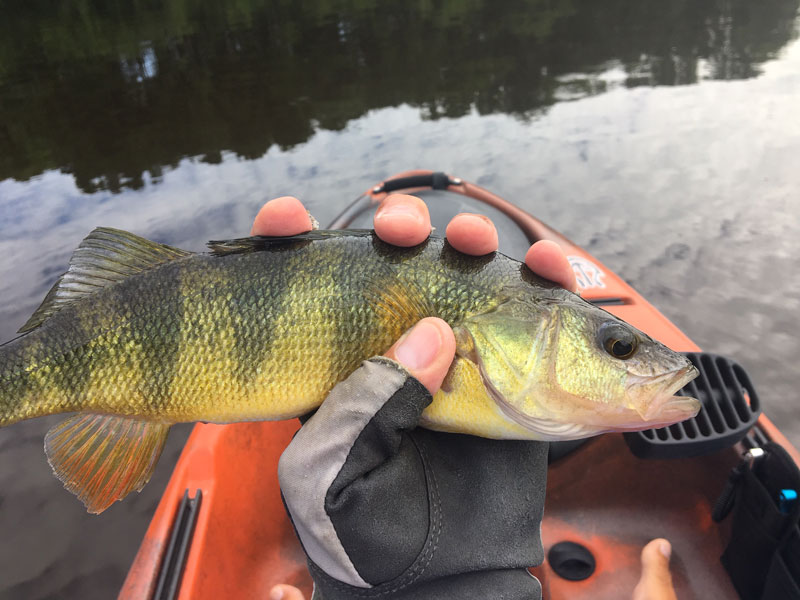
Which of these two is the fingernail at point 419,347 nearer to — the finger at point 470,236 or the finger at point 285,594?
the finger at point 470,236

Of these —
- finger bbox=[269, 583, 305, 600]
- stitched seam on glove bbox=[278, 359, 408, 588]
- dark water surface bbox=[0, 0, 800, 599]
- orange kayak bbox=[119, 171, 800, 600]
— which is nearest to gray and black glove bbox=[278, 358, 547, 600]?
stitched seam on glove bbox=[278, 359, 408, 588]

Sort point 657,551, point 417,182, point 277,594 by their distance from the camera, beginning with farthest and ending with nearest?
point 417,182 → point 657,551 → point 277,594

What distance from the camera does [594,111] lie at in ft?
37.8

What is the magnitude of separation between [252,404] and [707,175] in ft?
30.1

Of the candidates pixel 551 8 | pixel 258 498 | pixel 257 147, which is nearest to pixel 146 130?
pixel 257 147

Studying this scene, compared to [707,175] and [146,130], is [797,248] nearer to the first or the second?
[707,175]

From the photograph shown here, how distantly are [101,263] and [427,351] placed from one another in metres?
1.24

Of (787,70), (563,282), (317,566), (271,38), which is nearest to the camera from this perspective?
(317,566)

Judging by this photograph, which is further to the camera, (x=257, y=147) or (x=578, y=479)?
(x=257, y=147)

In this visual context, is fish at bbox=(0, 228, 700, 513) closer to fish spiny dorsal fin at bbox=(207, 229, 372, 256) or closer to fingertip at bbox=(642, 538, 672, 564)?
fish spiny dorsal fin at bbox=(207, 229, 372, 256)

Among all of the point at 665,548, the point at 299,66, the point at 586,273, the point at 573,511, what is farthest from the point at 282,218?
the point at 299,66

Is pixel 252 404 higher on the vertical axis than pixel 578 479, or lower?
→ higher

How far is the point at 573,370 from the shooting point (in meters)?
1.68

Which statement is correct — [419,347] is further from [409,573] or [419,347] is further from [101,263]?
[101,263]
